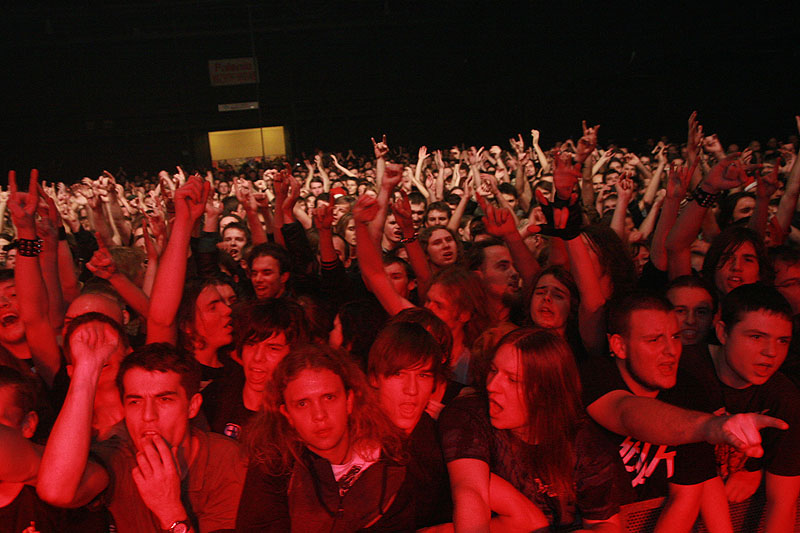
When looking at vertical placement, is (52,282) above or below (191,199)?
below

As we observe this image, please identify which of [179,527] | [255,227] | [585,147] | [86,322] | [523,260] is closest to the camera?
[179,527]

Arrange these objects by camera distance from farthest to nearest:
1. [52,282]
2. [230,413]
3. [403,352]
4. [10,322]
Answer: [52,282]
[10,322]
[230,413]
[403,352]

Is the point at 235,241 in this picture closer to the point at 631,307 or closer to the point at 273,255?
the point at 273,255

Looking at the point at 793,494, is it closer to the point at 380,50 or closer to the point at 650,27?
the point at 650,27

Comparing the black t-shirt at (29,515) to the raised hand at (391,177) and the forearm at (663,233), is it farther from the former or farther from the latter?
the forearm at (663,233)

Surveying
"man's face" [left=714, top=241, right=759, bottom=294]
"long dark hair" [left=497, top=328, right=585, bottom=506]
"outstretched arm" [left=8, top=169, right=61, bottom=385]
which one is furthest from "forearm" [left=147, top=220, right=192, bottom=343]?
"man's face" [left=714, top=241, right=759, bottom=294]

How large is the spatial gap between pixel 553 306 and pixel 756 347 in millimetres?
912

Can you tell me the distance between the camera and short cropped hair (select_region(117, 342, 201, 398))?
6.84 feet

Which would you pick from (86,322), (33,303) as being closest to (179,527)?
(86,322)

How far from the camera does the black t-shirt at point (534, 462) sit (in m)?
1.89

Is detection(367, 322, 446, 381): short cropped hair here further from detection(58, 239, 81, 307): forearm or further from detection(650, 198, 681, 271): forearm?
detection(58, 239, 81, 307): forearm

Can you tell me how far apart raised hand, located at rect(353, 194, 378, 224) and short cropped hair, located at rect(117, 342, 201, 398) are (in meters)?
1.33

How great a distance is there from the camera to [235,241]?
530cm

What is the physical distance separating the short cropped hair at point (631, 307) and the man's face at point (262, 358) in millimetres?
1301
